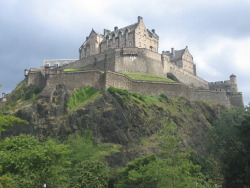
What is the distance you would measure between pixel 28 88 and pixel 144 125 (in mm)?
26081

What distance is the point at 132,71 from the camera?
60.7 m

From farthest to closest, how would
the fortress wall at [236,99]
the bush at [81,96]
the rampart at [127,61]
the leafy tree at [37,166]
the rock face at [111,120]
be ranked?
the fortress wall at [236,99] → the rampart at [127,61] → the bush at [81,96] → the rock face at [111,120] → the leafy tree at [37,166]

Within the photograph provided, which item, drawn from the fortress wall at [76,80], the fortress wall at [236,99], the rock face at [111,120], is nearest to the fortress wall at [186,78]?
the fortress wall at [236,99]

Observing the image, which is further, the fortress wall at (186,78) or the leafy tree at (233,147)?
the fortress wall at (186,78)

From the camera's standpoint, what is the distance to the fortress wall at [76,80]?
49.9 m

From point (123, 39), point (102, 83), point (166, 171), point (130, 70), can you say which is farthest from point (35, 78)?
point (166, 171)

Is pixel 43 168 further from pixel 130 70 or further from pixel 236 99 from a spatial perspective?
pixel 236 99

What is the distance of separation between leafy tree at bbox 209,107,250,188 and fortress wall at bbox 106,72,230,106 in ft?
45.8

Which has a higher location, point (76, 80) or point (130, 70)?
point (130, 70)

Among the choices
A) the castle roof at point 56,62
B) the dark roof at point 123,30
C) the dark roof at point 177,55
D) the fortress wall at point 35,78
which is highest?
the dark roof at point 123,30

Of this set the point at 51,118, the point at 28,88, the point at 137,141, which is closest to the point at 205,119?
the point at 137,141

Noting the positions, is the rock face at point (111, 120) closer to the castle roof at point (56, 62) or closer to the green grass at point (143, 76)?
the green grass at point (143, 76)

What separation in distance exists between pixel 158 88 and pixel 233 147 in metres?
19.6

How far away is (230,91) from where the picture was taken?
80125 millimetres
